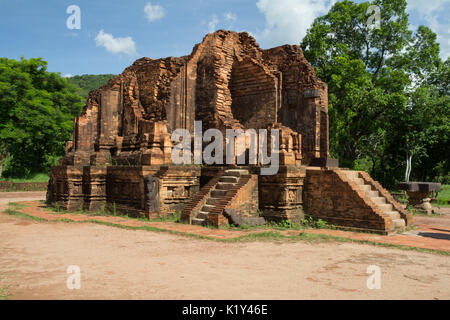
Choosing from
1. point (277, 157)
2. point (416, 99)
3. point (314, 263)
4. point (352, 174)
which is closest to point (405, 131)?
point (416, 99)

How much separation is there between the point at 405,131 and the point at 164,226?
18694mm

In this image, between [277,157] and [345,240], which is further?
[277,157]

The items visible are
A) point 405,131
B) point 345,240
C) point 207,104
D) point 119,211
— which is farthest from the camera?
point 405,131

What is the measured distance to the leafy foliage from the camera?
2023cm

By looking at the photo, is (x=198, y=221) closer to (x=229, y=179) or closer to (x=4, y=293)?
(x=229, y=179)

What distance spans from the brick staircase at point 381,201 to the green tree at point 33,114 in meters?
21.4

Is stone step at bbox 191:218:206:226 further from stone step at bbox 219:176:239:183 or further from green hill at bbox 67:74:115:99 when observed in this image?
green hill at bbox 67:74:115:99

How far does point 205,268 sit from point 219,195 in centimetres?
445

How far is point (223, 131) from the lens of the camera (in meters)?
12.1

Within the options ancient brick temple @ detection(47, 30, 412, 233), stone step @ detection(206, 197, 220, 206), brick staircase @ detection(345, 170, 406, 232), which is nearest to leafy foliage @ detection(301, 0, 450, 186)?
ancient brick temple @ detection(47, 30, 412, 233)

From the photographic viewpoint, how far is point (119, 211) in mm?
11164

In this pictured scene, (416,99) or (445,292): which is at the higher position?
(416,99)

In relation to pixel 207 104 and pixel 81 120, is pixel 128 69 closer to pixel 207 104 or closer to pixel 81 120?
pixel 81 120

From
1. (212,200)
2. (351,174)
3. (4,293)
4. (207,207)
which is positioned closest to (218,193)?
(212,200)
